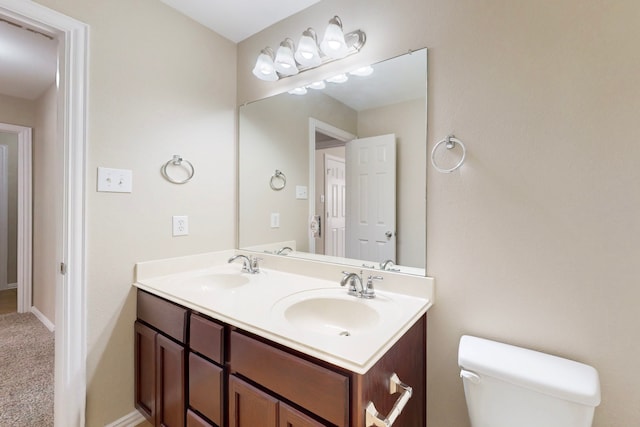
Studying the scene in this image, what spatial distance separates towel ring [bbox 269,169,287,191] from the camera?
1.85 metres

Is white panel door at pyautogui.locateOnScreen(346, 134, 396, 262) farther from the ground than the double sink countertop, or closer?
farther from the ground

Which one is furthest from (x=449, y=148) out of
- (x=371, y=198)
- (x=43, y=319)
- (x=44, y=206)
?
(x=43, y=319)

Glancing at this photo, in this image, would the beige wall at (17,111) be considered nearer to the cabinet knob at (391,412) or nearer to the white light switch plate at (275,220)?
the white light switch plate at (275,220)

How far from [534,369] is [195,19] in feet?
7.51

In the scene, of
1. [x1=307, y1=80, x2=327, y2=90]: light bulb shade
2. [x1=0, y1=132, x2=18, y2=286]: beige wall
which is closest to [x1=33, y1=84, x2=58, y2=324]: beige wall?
[x1=0, y1=132, x2=18, y2=286]: beige wall

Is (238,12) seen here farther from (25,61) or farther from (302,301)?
(25,61)

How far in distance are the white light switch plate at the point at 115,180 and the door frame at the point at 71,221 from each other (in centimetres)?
7

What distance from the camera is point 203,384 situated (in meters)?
1.13

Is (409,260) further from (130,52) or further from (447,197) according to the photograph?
(130,52)

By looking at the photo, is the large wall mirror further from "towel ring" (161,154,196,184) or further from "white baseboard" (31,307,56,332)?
"white baseboard" (31,307,56,332)

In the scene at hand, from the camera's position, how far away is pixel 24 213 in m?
2.94

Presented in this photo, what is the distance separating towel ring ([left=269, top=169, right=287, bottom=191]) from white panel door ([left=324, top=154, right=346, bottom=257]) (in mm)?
342

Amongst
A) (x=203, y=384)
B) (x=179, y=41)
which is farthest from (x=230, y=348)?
(x=179, y=41)

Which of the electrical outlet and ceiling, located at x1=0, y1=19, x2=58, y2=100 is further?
ceiling, located at x1=0, y1=19, x2=58, y2=100
